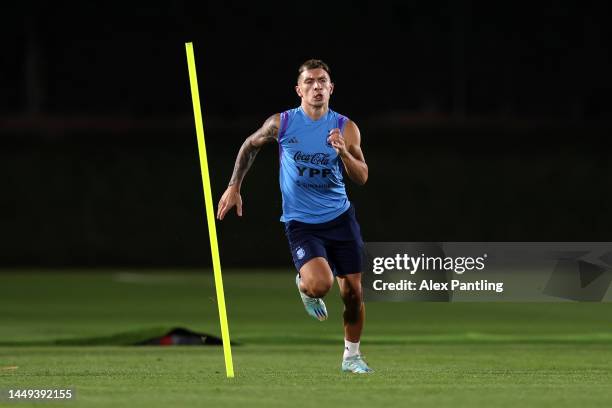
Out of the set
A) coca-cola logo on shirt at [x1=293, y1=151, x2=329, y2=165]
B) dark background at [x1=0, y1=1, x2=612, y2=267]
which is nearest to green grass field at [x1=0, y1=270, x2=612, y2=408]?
coca-cola logo on shirt at [x1=293, y1=151, x2=329, y2=165]

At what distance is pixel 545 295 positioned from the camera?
1603 centimetres

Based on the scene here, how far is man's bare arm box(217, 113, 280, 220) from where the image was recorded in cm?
1059

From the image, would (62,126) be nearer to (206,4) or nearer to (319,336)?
(206,4)

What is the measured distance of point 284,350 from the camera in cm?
1423

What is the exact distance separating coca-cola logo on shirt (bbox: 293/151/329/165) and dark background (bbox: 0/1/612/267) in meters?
18.5

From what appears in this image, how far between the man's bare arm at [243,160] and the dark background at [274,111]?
18.2m

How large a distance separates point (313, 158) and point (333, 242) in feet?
2.25

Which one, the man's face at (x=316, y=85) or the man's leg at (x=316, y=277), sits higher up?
the man's face at (x=316, y=85)

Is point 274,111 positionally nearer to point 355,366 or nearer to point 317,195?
point 317,195

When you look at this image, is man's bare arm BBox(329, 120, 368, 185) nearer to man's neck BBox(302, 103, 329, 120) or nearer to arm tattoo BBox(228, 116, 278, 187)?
man's neck BBox(302, 103, 329, 120)

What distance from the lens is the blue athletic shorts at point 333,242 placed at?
1077 centimetres
